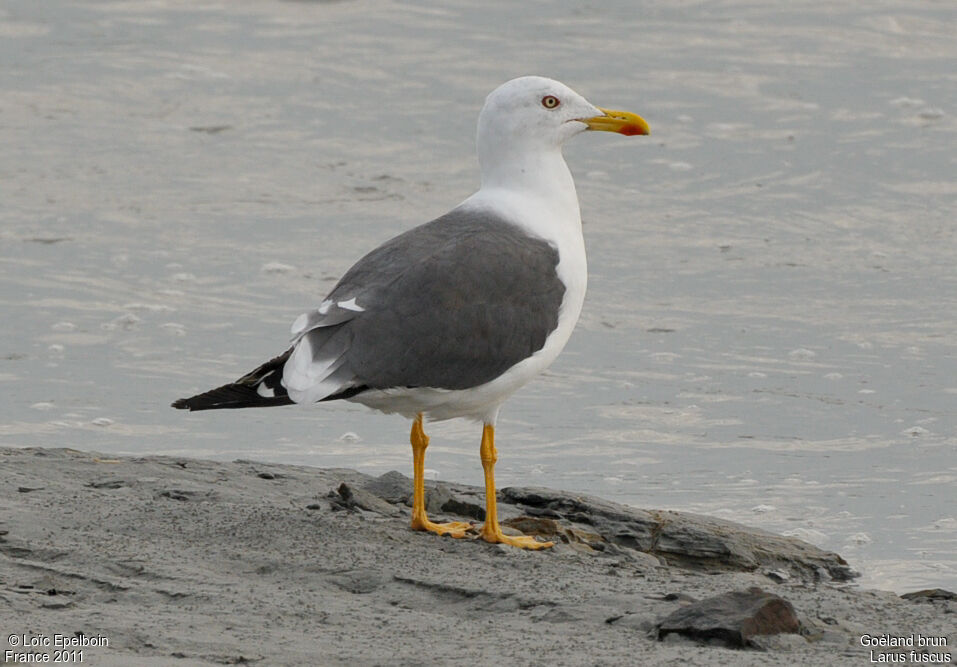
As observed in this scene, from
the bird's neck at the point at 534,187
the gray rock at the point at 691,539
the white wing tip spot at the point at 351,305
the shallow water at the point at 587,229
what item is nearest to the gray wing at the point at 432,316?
the white wing tip spot at the point at 351,305

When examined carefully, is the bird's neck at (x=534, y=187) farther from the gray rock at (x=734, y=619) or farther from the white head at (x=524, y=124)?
the gray rock at (x=734, y=619)

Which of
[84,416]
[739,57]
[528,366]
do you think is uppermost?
[739,57]

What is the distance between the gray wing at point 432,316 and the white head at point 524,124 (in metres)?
0.52

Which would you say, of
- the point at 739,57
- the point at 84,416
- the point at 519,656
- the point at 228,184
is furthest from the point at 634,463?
the point at 739,57

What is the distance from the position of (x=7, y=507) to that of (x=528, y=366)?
6.22ft

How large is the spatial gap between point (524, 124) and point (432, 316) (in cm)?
117

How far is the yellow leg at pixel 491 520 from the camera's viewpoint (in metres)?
5.70

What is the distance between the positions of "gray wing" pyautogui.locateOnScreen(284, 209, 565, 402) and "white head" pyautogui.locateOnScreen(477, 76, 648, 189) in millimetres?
519

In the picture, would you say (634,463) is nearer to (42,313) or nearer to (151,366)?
(151,366)

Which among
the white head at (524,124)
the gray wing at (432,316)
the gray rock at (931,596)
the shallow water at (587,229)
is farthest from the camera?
the shallow water at (587,229)

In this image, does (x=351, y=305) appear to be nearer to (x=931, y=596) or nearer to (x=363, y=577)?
(x=363, y=577)

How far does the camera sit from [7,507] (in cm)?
546

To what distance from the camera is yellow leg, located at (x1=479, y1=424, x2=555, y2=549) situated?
5.70 m

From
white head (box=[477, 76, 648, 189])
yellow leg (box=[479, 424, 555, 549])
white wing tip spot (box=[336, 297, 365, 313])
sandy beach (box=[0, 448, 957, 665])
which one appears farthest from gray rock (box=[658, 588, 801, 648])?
white head (box=[477, 76, 648, 189])
